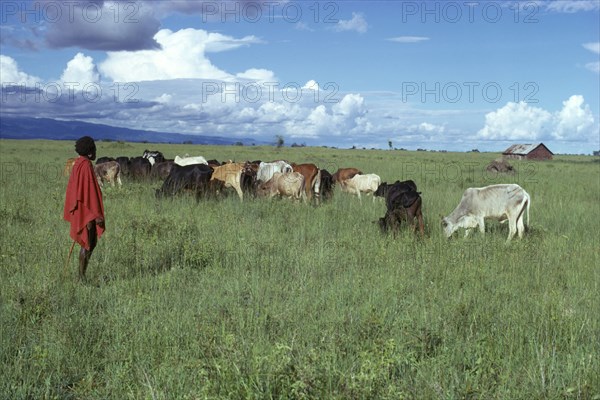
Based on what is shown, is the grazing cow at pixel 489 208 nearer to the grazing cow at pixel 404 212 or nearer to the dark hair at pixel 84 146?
the grazing cow at pixel 404 212

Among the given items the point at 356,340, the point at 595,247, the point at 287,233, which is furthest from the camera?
the point at 287,233

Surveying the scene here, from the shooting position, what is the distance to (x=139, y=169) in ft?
82.8

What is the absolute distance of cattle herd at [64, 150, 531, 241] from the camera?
489 inches

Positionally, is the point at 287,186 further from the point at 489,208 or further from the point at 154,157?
the point at 154,157

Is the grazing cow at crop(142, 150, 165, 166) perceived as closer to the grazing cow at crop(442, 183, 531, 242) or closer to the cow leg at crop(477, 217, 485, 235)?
the grazing cow at crop(442, 183, 531, 242)

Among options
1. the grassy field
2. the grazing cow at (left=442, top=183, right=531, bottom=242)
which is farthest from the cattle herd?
the grassy field

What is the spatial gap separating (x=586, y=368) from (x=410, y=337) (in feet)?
5.17

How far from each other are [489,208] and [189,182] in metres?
8.98

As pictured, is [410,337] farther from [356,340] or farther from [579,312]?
[579,312]

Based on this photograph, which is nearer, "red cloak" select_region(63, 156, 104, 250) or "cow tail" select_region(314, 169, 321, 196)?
"red cloak" select_region(63, 156, 104, 250)

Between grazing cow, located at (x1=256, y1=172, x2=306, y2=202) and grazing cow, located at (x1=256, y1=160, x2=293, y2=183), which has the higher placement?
grazing cow, located at (x1=256, y1=160, x2=293, y2=183)

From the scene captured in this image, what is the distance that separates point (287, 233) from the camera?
12305 millimetres

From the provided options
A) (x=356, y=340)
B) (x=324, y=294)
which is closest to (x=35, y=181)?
(x=324, y=294)

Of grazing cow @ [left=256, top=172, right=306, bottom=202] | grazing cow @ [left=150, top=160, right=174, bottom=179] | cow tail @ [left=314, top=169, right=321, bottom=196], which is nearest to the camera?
grazing cow @ [left=256, top=172, right=306, bottom=202]
